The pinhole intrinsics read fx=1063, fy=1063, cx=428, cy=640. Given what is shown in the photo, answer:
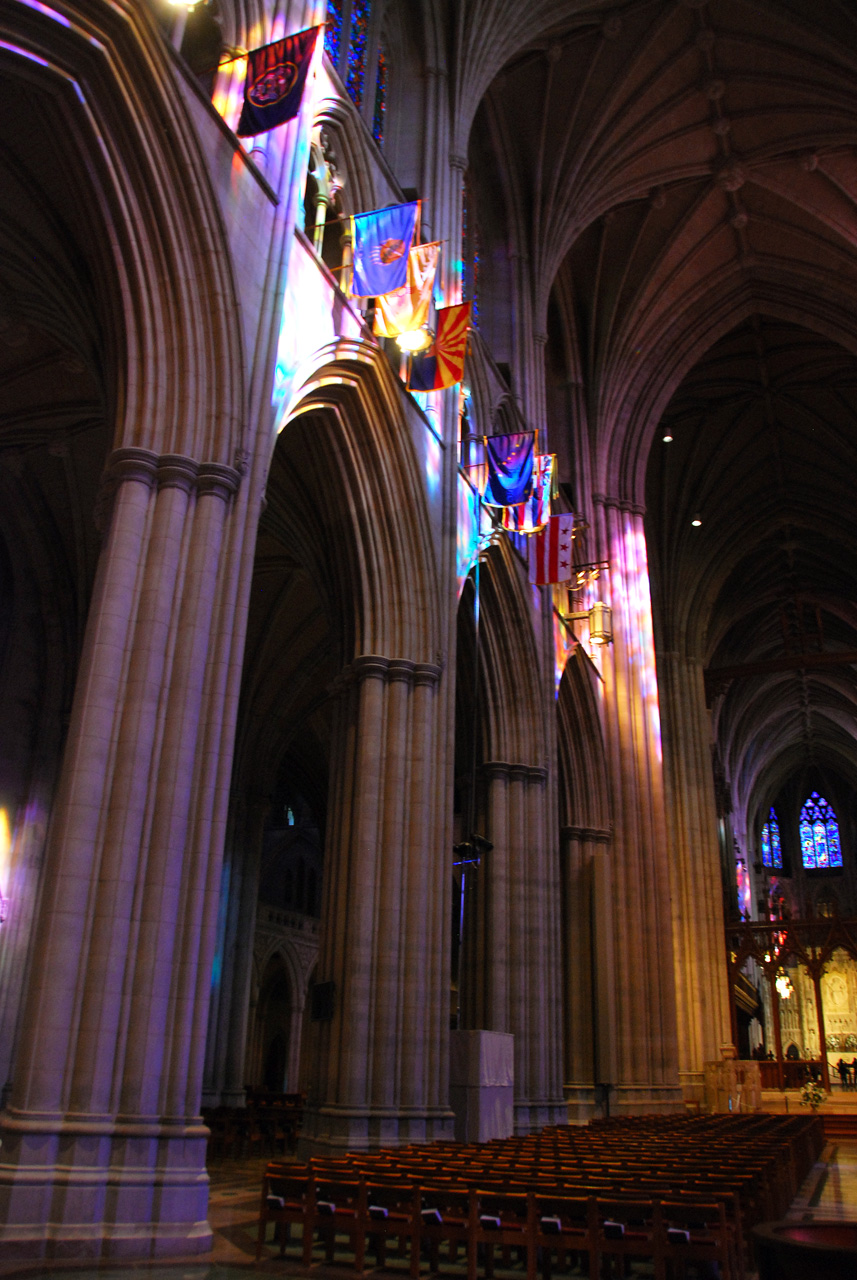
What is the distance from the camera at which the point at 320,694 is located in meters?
26.7

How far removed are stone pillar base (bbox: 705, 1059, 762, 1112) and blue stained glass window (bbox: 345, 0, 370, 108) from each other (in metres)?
23.0

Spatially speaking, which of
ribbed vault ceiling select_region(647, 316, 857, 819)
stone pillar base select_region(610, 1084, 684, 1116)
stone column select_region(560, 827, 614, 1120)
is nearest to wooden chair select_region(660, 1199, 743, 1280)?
stone column select_region(560, 827, 614, 1120)

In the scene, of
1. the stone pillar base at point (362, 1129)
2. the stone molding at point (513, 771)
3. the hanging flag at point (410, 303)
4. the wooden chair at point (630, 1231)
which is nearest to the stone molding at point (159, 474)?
the hanging flag at point (410, 303)

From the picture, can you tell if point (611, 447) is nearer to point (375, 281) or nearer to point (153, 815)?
point (375, 281)

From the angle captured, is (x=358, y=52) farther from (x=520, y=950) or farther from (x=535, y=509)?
(x=520, y=950)

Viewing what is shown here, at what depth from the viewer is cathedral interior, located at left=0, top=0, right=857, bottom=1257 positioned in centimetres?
857

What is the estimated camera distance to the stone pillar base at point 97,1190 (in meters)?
7.03

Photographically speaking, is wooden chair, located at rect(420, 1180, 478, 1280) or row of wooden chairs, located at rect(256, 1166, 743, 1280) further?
wooden chair, located at rect(420, 1180, 478, 1280)

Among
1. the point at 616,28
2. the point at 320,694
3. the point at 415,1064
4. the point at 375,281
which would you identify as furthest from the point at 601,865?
the point at 616,28

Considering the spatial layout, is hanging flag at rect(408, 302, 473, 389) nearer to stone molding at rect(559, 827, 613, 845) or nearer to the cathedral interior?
the cathedral interior

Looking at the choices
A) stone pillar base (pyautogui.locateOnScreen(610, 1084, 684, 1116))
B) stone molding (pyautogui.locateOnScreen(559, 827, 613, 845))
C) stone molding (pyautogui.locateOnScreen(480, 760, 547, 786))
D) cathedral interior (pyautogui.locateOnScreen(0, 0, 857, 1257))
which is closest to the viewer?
cathedral interior (pyautogui.locateOnScreen(0, 0, 857, 1257))

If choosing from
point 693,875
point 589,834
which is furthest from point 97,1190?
point 693,875

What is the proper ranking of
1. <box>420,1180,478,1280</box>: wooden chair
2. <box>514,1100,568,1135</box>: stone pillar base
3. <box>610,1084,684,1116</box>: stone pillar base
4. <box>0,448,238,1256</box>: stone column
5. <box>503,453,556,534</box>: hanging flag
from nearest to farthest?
<box>420,1180,478,1280</box>: wooden chair < <box>0,448,238,1256</box>: stone column < <box>514,1100,568,1135</box>: stone pillar base < <box>503,453,556,534</box>: hanging flag < <box>610,1084,684,1116</box>: stone pillar base

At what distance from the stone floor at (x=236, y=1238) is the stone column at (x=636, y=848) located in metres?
7.45
